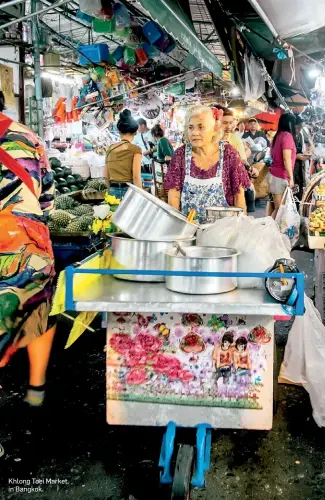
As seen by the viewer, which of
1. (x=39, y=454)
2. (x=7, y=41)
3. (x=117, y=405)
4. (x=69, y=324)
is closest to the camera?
(x=117, y=405)

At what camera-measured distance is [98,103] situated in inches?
311

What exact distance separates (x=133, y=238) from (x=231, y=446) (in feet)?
4.57

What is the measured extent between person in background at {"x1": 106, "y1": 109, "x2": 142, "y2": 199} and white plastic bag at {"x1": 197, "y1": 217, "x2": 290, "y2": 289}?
3312 mm

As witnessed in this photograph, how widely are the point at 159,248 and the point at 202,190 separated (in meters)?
1.59

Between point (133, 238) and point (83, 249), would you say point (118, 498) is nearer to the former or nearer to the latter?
point (133, 238)

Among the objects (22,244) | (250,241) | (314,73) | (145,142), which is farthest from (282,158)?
(250,241)

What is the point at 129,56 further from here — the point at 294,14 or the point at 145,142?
the point at 145,142

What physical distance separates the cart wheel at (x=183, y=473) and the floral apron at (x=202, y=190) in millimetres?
1790

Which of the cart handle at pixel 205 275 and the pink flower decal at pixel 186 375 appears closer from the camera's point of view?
the cart handle at pixel 205 275

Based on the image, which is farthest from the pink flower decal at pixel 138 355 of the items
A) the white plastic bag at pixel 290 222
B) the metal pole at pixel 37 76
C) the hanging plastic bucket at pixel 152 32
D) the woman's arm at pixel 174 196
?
the hanging plastic bucket at pixel 152 32

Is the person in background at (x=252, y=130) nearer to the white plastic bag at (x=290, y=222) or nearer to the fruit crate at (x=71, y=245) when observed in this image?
the white plastic bag at (x=290, y=222)

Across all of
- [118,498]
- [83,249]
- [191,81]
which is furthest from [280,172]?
[118,498]

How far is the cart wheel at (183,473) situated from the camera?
1.98m

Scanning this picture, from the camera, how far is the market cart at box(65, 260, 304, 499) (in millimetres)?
2182
